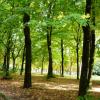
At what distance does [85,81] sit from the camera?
1510 cm

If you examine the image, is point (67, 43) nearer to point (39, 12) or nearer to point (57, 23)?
point (39, 12)

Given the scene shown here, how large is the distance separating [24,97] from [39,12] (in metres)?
5.27

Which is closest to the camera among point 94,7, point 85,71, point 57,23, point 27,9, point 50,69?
point 57,23

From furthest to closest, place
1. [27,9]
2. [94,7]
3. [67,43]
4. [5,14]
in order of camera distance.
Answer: [67,43]
[5,14]
[94,7]
[27,9]

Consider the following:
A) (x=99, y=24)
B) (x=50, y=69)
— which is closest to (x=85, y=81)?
(x=99, y=24)

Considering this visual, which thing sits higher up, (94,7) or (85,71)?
(94,7)

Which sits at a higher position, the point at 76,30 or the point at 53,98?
the point at 76,30

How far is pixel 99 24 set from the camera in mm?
22766

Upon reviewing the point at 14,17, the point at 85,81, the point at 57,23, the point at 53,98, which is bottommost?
the point at 53,98

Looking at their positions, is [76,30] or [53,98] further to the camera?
[76,30]

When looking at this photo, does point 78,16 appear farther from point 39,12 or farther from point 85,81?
point 39,12

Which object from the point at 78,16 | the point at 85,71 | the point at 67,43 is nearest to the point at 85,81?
the point at 85,71

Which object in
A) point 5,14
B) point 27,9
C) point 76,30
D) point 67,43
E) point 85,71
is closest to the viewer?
point 85,71

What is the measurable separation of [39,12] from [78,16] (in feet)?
21.0
